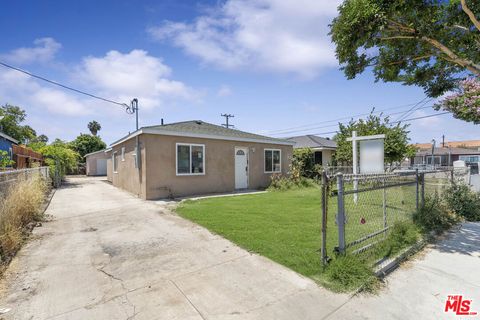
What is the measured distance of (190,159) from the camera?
36.4 feet

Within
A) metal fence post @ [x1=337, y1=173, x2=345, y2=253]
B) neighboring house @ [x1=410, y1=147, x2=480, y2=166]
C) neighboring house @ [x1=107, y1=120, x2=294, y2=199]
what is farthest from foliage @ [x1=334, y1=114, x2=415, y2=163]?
neighboring house @ [x1=410, y1=147, x2=480, y2=166]

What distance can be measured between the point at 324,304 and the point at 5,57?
522 inches

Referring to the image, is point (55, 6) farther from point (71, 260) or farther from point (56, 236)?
point (71, 260)

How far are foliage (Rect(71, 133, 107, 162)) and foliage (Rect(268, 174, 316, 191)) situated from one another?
33.8 m

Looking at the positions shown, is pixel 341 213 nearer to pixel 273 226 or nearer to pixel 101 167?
pixel 273 226

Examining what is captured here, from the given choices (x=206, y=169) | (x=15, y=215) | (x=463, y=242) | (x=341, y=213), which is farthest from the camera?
(x=206, y=169)

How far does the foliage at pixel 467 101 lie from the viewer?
34.4 feet

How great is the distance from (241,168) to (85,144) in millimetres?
34003

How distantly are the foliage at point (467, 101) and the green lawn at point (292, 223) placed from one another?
7.54 metres

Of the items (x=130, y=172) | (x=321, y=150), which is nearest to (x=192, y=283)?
(x=130, y=172)

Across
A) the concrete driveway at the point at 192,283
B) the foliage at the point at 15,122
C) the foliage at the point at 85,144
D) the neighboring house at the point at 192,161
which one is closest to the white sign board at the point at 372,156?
the concrete driveway at the point at 192,283

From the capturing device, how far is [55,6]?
7902 mm

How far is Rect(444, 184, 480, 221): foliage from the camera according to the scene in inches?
259

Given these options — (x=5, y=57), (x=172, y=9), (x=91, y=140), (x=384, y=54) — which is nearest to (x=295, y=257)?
(x=384, y=54)
